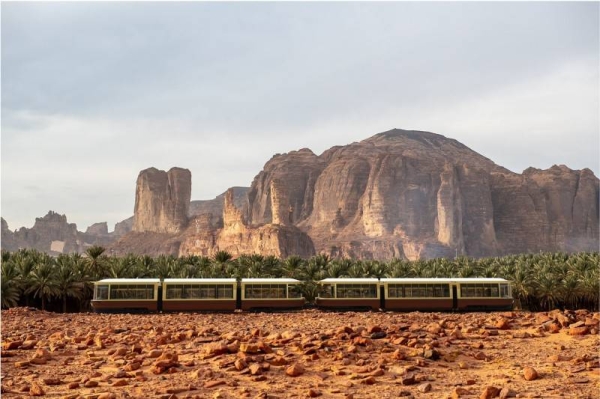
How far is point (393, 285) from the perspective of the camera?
48.7 meters

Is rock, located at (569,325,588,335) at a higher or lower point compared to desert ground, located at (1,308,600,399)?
higher

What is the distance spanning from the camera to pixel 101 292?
47.3 meters

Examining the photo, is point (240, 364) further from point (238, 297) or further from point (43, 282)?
point (43, 282)

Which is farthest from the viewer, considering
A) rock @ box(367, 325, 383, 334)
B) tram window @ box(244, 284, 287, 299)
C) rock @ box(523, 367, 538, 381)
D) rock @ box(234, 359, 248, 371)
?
tram window @ box(244, 284, 287, 299)

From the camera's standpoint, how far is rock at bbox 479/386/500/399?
53.6 feet

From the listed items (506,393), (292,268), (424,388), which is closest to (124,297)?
(292,268)

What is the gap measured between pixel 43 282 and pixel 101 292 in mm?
10060

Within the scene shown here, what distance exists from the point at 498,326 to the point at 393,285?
19021mm

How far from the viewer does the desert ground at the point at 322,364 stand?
17.7 meters

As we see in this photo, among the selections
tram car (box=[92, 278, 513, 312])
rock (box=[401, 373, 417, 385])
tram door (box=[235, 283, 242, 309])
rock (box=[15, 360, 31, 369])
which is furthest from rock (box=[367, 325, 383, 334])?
tram door (box=[235, 283, 242, 309])

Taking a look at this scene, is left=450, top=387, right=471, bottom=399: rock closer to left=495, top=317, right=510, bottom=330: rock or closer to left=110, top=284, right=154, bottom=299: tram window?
left=495, top=317, right=510, bottom=330: rock

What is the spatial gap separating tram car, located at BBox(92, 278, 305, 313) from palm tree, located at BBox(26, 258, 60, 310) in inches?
367

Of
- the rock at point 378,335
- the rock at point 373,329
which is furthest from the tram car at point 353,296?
the rock at point 378,335

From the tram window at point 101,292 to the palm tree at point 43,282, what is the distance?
29.9 feet
